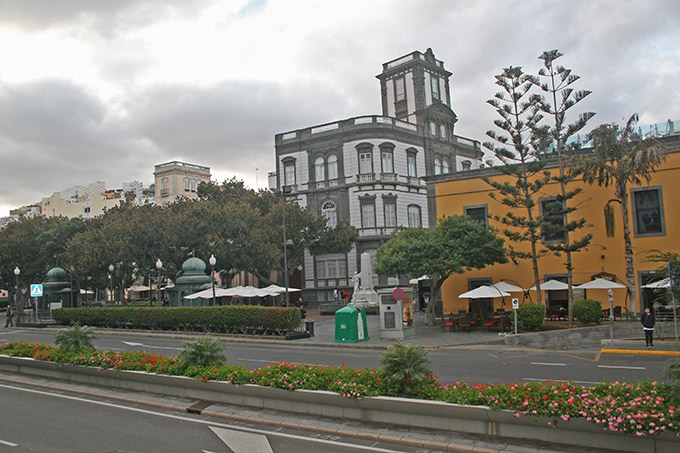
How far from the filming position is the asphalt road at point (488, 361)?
544 inches

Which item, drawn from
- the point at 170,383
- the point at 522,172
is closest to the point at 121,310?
the point at 170,383

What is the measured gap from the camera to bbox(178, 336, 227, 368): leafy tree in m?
12.0

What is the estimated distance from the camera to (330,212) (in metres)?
49.9

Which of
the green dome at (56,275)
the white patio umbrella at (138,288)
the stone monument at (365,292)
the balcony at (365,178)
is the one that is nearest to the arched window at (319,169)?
the balcony at (365,178)

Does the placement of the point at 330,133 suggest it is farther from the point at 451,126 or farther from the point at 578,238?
the point at 578,238

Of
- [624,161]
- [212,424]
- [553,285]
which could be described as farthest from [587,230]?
[212,424]

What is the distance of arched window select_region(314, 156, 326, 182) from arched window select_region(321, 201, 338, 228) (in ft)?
8.35

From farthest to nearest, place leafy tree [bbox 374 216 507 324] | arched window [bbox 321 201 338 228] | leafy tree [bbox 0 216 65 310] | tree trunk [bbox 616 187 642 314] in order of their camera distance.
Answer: arched window [bbox 321 201 338 228], leafy tree [bbox 0 216 65 310], leafy tree [bbox 374 216 507 324], tree trunk [bbox 616 187 642 314]

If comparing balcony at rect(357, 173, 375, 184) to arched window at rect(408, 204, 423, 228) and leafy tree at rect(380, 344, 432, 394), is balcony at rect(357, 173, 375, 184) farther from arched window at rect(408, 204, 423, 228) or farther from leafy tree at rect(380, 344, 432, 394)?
leafy tree at rect(380, 344, 432, 394)

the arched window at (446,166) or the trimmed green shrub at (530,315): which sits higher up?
the arched window at (446,166)

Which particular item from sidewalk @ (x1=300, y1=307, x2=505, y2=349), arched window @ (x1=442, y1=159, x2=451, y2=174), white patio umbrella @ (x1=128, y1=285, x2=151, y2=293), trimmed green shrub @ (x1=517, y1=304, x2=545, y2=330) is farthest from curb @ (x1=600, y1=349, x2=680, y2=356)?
white patio umbrella @ (x1=128, y1=285, x2=151, y2=293)

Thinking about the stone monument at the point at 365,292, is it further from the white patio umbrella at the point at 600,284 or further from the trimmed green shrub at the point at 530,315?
the white patio umbrella at the point at 600,284

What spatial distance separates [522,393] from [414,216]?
42.7 meters

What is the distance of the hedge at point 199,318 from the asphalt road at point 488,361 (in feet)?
5.22
